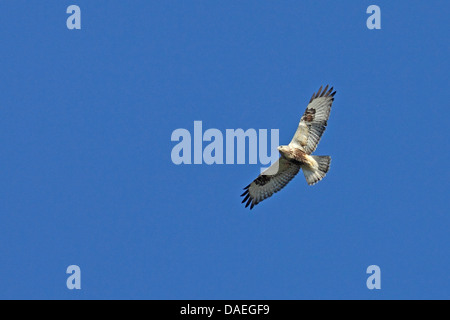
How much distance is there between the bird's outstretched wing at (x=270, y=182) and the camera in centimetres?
1418

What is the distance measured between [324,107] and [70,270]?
16.9ft

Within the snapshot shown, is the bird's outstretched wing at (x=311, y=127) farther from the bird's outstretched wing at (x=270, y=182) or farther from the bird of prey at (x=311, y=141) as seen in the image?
the bird's outstretched wing at (x=270, y=182)

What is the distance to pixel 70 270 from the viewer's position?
48.6ft

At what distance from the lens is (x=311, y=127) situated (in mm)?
13680

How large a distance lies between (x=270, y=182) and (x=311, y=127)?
4.48ft

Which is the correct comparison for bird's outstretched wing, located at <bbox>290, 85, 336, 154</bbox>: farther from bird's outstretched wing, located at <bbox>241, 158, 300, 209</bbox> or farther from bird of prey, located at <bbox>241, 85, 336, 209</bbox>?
bird's outstretched wing, located at <bbox>241, 158, 300, 209</bbox>

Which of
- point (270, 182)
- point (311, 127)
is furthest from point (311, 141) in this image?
point (270, 182)

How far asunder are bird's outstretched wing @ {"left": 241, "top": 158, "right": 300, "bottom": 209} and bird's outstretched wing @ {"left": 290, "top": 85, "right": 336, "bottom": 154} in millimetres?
447

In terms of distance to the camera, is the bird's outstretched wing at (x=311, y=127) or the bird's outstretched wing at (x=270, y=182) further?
the bird's outstretched wing at (x=270, y=182)

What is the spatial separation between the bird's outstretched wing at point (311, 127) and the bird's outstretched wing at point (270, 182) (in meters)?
0.45

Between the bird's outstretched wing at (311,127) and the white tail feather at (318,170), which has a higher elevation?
the bird's outstretched wing at (311,127)

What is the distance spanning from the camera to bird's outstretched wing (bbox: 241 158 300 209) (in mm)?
14180

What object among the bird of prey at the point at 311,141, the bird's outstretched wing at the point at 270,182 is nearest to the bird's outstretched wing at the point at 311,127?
the bird of prey at the point at 311,141

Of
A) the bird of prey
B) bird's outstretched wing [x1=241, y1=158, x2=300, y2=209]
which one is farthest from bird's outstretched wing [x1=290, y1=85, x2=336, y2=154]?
bird's outstretched wing [x1=241, y1=158, x2=300, y2=209]
